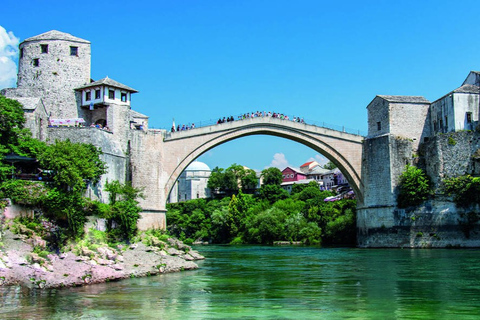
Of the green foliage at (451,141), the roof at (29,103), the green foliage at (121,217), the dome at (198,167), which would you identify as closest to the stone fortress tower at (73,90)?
the roof at (29,103)

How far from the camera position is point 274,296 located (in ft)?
42.8

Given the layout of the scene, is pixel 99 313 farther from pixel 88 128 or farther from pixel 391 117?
pixel 391 117

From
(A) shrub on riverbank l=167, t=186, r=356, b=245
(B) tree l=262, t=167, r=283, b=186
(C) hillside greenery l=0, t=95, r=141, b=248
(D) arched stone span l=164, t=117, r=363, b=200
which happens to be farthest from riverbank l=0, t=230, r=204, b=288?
(B) tree l=262, t=167, r=283, b=186

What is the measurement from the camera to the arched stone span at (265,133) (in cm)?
2958

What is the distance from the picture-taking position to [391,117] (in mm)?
32406

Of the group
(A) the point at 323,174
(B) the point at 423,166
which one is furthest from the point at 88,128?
(A) the point at 323,174

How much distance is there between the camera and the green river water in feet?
35.4

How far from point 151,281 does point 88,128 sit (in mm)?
10376

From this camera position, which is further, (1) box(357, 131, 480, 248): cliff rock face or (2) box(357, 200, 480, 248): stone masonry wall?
(1) box(357, 131, 480, 248): cliff rock face

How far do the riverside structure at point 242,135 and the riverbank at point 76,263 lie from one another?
4.91 metres

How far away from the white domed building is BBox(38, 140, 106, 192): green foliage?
53.2m

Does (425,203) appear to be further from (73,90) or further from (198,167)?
(198,167)

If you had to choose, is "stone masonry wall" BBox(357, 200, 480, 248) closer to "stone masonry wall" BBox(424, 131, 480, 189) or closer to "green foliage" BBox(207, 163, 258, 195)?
"stone masonry wall" BBox(424, 131, 480, 189)

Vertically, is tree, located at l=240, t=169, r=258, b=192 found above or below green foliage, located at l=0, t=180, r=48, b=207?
above
